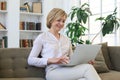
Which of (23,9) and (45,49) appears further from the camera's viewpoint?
(23,9)

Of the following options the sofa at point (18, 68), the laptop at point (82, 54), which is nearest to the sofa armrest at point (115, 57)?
the sofa at point (18, 68)

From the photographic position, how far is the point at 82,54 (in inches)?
83.7

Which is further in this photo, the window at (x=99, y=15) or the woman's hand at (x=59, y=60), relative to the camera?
the window at (x=99, y=15)

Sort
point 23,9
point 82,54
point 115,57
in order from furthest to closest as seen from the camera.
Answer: point 23,9 → point 115,57 → point 82,54

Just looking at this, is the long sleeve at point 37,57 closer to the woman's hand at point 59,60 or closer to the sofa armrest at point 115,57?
the woman's hand at point 59,60

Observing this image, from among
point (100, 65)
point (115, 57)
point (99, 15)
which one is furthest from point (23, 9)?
point (100, 65)

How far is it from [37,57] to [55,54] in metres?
0.18

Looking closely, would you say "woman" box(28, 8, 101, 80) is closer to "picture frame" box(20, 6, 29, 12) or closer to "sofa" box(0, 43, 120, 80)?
"sofa" box(0, 43, 120, 80)

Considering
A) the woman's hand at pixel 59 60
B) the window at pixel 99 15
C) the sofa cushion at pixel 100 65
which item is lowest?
the sofa cushion at pixel 100 65

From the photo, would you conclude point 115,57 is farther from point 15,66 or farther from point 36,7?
point 36,7

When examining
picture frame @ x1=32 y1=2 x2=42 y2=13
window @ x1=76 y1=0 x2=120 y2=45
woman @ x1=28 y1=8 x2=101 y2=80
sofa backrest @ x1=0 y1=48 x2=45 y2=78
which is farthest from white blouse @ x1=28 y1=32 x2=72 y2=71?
picture frame @ x1=32 y1=2 x2=42 y2=13

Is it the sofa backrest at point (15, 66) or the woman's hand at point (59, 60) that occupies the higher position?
the woman's hand at point (59, 60)

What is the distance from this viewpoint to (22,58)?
2.60 meters

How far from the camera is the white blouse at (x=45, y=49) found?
7.65ft
